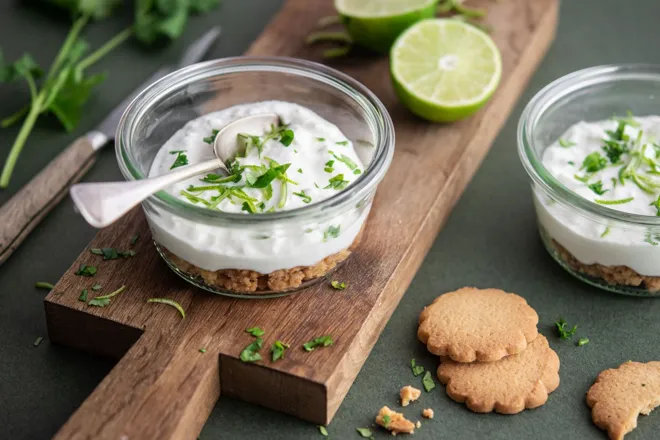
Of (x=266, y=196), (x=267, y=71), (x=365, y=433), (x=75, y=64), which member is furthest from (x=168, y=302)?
(x=75, y=64)

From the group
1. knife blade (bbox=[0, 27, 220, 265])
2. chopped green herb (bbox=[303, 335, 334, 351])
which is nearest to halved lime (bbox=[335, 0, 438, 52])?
knife blade (bbox=[0, 27, 220, 265])

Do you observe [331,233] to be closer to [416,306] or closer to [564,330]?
[416,306]

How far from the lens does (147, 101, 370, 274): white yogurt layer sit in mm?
2711

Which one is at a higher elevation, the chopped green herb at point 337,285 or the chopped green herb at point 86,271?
the chopped green herb at point 86,271

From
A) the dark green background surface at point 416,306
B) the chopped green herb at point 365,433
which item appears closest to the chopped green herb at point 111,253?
the dark green background surface at point 416,306

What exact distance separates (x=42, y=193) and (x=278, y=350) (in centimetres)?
120

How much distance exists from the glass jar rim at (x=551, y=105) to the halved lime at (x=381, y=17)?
654mm

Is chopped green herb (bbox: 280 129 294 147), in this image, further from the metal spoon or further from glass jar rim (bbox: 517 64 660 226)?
glass jar rim (bbox: 517 64 660 226)

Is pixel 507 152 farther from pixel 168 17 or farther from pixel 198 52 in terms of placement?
pixel 168 17

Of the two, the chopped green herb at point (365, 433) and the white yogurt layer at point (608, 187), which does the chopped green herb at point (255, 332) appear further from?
the white yogurt layer at point (608, 187)

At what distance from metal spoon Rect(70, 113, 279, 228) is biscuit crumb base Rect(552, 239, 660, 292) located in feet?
3.98

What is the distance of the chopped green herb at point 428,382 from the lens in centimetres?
282

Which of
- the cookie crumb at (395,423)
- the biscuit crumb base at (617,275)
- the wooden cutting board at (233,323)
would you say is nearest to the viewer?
the wooden cutting board at (233,323)

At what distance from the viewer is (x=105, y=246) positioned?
3.04 meters
